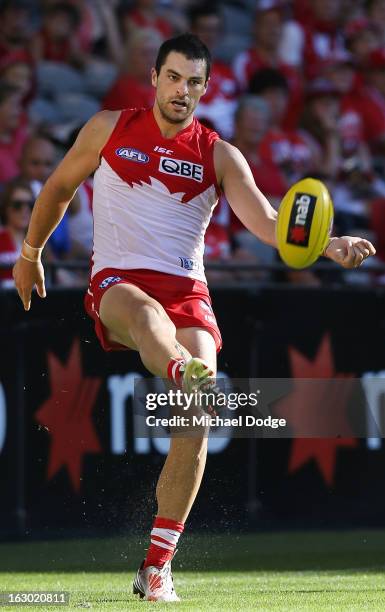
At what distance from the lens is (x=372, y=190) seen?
44.7ft

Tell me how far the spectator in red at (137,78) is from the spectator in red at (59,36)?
2.90 ft

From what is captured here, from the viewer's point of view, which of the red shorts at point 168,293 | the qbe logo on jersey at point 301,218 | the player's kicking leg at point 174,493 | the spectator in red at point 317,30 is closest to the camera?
the qbe logo on jersey at point 301,218

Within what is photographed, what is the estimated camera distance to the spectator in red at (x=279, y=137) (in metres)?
13.3

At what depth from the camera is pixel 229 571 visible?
8.46 metres

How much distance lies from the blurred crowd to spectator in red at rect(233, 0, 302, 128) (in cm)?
2

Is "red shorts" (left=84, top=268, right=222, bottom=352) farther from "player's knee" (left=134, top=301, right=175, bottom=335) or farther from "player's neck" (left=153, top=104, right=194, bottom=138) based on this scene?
"player's neck" (left=153, top=104, right=194, bottom=138)

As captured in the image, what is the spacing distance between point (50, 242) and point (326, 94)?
458 cm

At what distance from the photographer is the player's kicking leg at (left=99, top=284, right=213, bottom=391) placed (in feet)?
20.5

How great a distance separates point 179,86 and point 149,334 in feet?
4.60

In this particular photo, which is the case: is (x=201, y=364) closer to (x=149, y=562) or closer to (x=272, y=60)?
(x=149, y=562)

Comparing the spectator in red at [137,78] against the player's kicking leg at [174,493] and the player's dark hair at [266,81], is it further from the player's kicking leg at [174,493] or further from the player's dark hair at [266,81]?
the player's kicking leg at [174,493]

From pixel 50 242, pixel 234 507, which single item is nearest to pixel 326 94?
pixel 50 242

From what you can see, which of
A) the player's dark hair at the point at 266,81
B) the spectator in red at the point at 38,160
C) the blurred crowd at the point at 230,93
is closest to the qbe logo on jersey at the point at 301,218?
the blurred crowd at the point at 230,93

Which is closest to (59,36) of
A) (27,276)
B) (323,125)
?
(323,125)
